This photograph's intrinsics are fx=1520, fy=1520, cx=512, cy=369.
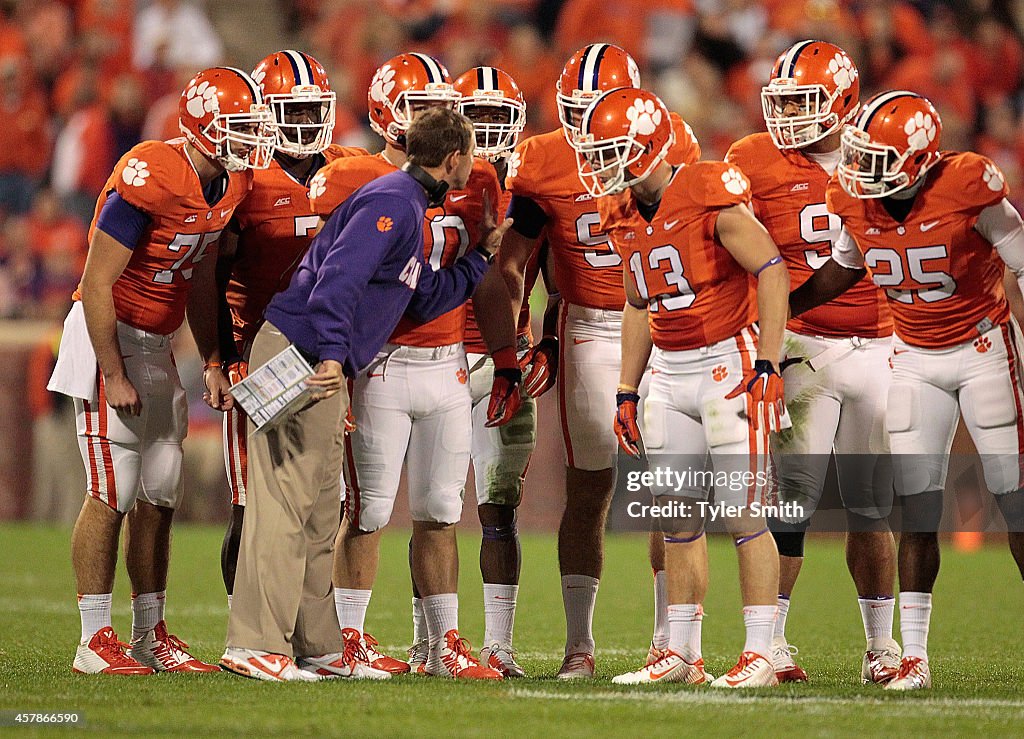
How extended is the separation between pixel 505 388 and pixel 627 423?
51 cm

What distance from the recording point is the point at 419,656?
561 centimetres

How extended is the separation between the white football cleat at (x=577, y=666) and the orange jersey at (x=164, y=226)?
1840mm

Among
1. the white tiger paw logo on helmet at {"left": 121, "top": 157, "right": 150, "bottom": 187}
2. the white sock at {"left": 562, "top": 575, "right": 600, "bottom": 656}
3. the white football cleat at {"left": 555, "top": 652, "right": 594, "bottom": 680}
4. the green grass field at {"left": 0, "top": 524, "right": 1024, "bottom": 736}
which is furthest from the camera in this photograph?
the white sock at {"left": 562, "top": 575, "right": 600, "bottom": 656}

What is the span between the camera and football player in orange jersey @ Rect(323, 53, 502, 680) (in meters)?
5.15

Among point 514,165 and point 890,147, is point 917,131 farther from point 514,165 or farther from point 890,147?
point 514,165

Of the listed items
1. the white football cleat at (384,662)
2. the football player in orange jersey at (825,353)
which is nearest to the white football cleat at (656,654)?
the football player in orange jersey at (825,353)

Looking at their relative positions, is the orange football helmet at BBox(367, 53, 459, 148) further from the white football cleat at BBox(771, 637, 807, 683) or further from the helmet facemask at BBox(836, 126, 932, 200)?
the white football cleat at BBox(771, 637, 807, 683)

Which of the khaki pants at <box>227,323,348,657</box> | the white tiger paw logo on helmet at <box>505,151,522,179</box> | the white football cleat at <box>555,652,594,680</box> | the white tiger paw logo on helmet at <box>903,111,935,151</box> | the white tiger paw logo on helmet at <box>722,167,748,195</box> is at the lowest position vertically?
the white football cleat at <box>555,652,594,680</box>

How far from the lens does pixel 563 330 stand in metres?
5.65

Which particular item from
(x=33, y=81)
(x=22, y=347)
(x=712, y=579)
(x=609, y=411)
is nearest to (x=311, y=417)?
(x=609, y=411)

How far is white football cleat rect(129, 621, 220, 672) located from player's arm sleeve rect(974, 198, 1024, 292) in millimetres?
3008

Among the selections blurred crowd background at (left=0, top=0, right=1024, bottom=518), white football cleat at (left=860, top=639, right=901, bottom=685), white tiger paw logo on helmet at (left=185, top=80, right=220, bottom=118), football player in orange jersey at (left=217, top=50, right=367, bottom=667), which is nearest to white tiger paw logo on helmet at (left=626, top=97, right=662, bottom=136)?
football player in orange jersey at (left=217, top=50, right=367, bottom=667)

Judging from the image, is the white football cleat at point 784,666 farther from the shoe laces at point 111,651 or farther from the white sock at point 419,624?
the shoe laces at point 111,651

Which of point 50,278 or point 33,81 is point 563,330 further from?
point 33,81
